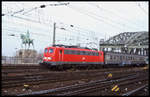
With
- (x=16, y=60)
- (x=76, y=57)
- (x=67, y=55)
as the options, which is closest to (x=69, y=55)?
(x=67, y=55)

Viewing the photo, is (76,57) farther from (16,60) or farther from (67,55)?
(16,60)

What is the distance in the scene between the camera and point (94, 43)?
43250 mm

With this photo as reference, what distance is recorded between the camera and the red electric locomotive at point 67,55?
23.0 meters

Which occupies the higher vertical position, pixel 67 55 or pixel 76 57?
pixel 67 55

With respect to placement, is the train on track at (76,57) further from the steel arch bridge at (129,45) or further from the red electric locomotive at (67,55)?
the steel arch bridge at (129,45)

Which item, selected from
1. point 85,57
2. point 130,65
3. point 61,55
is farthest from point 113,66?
point 61,55

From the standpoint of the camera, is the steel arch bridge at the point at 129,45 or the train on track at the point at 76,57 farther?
the steel arch bridge at the point at 129,45

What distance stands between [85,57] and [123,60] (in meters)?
14.2

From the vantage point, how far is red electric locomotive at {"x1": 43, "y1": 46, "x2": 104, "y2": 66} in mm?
22984

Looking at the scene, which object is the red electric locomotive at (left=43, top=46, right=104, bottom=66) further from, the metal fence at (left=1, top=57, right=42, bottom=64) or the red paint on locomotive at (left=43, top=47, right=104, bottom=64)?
the metal fence at (left=1, top=57, right=42, bottom=64)

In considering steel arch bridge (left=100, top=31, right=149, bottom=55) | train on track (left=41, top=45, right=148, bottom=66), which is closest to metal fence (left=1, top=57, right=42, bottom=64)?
train on track (left=41, top=45, right=148, bottom=66)

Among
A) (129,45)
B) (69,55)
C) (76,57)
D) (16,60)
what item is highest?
(129,45)

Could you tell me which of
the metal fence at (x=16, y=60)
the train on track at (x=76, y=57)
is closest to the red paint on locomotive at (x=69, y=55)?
the train on track at (x=76, y=57)

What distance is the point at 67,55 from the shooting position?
2411 cm
